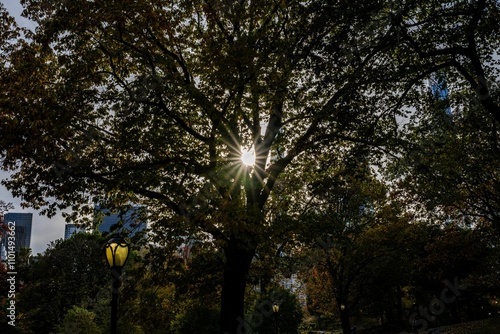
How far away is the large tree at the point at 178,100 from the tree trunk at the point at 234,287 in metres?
0.03

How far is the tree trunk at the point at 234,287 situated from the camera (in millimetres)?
12148

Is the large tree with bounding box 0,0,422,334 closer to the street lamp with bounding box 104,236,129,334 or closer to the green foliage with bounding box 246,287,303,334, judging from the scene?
the street lamp with bounding box 104,236,129,334

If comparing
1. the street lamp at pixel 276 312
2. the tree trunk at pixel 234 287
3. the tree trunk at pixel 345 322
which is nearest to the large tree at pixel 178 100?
the tree trunk at pixel 234 287

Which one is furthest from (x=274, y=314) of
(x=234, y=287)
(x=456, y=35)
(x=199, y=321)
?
(x=456, y=35)

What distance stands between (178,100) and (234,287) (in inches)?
253

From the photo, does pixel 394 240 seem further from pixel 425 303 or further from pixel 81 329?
pixel 81 329

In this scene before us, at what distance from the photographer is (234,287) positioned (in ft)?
40.7

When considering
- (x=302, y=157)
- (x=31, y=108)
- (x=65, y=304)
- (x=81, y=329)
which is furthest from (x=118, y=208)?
(x=65, y=304)

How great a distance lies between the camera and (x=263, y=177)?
1384 centimetres

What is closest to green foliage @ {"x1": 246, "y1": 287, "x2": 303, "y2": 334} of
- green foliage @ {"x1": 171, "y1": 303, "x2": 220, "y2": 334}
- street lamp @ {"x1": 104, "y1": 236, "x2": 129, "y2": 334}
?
green foliage @ {"x1": 171, "y1": 303, "x2": 220, "y2": 334}

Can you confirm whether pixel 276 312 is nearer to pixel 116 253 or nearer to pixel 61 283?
pixel 116 253

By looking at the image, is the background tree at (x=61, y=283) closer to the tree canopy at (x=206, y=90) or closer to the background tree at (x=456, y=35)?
the tree canopy at (x=206, y=90)

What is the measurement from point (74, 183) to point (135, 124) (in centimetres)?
255

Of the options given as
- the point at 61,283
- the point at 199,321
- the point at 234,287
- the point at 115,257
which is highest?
the point at 61,283
